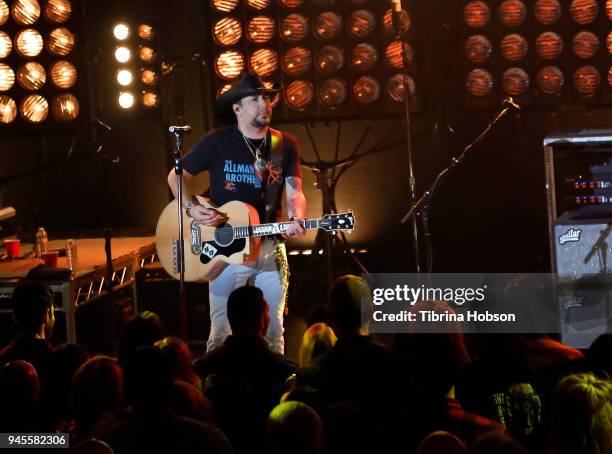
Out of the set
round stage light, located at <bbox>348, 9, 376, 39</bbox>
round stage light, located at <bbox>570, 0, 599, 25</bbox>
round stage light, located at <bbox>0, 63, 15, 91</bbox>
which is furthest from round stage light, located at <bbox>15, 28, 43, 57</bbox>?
round stage light, located at <bbox>570, 0, 599, 25</bbox>

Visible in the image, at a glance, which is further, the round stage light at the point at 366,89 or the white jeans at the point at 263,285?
the round stage light at the point at 366,89

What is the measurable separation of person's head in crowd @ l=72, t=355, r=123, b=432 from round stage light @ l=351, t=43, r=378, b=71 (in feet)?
18.4

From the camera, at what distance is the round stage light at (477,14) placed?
26.8 ft

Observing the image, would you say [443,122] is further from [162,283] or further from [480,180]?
[162,283]

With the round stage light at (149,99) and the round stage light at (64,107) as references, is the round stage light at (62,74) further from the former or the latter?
the round stage light at (149,99)

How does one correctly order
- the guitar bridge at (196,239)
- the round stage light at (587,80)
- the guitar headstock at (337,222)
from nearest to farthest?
the guitar headstock at (337,222) < the guitar bridge at (196,239) < the round stage light at (587,80)

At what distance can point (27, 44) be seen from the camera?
8.41 metres

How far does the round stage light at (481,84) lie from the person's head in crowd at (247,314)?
515cm

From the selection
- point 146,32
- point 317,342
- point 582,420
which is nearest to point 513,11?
point 146,32

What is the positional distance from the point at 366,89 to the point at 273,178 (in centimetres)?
327

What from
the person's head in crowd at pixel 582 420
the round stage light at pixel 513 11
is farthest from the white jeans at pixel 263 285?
the round stage light at pixel 513 11

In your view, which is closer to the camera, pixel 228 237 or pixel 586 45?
pixel 228 237

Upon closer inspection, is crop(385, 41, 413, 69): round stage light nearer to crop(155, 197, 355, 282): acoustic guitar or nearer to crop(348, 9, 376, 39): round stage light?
crop(348, 9, 376, 39): round stage light

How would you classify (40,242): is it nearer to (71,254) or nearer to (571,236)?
(71,254)
